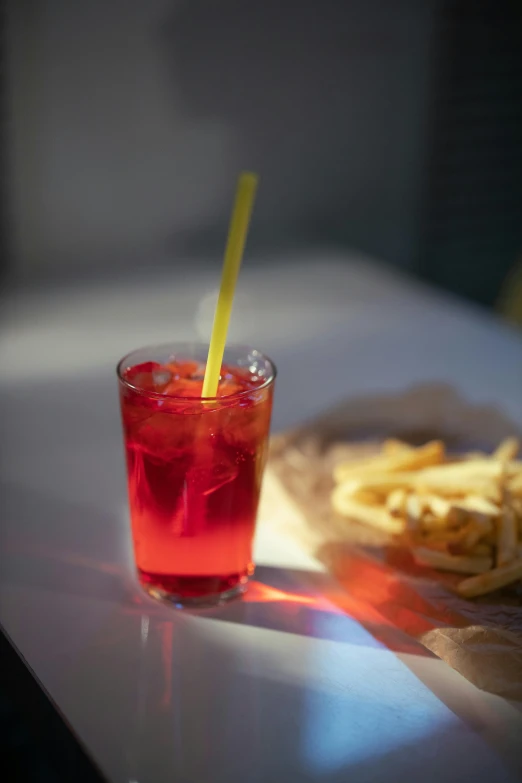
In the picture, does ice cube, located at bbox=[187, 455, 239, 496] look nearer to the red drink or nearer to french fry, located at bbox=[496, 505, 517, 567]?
the red drink

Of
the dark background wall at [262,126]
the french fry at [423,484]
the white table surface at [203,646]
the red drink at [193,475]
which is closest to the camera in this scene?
the white table surface at [203,646]

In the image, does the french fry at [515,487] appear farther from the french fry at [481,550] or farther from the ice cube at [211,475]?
the ice cube at [211,475]

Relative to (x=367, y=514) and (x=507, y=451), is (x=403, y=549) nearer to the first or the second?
(x=367, y=514)

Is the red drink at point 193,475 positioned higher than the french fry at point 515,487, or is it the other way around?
the red drink at point 193,475

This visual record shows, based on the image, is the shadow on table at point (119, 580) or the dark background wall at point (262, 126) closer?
the shadow on table at point (119, 580)

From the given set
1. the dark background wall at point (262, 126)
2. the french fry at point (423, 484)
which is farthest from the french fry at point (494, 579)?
the dark background wall at point (262, 126)

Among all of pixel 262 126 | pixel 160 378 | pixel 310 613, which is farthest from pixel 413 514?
pixel 262 126

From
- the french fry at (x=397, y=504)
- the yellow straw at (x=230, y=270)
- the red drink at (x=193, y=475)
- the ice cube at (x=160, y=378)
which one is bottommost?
the french fry at (x=397, y=504)
